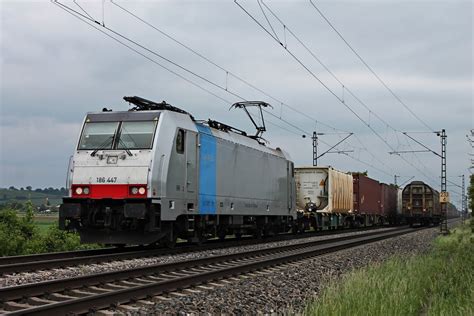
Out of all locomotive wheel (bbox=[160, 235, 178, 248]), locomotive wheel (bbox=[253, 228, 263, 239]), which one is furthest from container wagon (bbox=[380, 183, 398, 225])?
locomotive wheel (bbox=[160, 235, 178, 248])

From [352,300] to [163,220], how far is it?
7513 millimetres

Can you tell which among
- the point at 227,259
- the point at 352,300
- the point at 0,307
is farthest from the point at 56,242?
the point at 352,300

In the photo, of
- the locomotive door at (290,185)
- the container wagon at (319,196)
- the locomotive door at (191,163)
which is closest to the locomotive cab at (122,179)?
the locomotive door at (191,163)

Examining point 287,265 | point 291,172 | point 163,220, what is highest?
point 291,172

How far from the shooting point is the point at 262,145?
2331 centimetres

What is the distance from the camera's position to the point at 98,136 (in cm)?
1537

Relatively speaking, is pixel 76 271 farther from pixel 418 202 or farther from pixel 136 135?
pixel 418 202

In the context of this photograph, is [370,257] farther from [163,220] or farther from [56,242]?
[56,242]

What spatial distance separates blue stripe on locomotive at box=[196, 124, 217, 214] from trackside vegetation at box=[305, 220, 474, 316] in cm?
619

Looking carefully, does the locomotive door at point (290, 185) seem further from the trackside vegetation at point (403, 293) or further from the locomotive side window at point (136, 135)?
the trackside vegetation at point (403, 293)

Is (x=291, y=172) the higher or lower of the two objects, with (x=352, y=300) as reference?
higher

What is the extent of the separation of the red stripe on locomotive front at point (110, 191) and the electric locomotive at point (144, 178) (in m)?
0.02

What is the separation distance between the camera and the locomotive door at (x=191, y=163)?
15.9m

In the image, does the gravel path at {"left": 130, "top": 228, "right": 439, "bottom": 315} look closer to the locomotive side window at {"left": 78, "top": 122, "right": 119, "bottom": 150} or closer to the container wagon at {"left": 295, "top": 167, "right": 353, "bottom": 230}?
the locomotive side window at {"left": 78, "top": 122, "right": 119, "bottom": 150}
